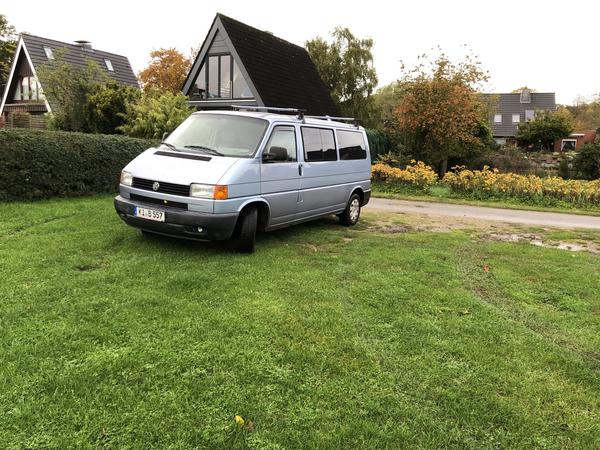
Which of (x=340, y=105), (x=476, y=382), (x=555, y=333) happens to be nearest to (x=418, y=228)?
(x=555, y=333)

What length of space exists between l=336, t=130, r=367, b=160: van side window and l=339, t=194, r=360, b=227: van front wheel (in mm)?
852

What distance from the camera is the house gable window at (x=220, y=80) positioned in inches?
931

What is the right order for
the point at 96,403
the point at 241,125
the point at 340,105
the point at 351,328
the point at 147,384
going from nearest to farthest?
the point at 96,403 < the point at 147,384 < the point at 351,328 < the point at 241,125 < the point at 340,105

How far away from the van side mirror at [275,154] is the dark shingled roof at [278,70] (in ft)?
53.0

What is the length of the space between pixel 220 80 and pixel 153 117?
33.8 feet

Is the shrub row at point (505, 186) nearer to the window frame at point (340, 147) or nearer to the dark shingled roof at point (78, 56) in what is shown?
the window frame at point (340, 147)

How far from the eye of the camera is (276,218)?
279 inches

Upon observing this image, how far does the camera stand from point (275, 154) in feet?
22.6

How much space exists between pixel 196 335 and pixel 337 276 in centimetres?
236

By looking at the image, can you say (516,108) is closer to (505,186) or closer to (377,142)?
(377,142)

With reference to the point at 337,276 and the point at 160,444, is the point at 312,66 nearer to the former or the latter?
the point at 337,276

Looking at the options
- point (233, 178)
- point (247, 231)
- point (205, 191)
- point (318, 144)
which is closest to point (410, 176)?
point (318, 144)

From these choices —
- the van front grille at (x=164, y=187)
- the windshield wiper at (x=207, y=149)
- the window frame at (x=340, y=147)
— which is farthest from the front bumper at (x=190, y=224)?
the window frame at (x=340, y=147)

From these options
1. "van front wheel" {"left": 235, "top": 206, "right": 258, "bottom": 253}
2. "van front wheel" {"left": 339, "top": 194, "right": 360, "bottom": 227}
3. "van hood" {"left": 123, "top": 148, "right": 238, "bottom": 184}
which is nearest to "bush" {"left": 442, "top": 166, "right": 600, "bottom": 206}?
"van front wheel" {"left": 339, "top": 194, "right": 360, "bottom": 227}
